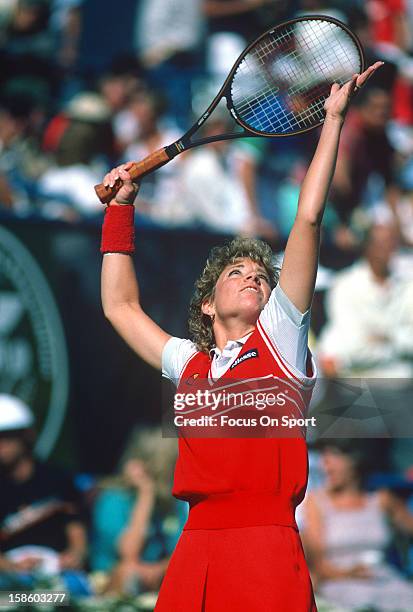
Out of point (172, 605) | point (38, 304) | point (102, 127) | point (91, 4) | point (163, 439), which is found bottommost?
point (172, 605)

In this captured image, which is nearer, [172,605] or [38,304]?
[172,605]

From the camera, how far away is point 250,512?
3.20 m

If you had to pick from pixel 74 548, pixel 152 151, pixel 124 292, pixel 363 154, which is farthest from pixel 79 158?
pixel 124 292

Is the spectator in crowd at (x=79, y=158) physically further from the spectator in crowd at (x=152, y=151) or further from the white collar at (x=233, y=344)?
the white collar at (x=233, y=344)

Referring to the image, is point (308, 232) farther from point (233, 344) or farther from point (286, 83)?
point (286, 83)

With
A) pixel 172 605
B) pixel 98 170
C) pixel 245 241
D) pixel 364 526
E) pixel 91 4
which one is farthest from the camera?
pixel 91 4

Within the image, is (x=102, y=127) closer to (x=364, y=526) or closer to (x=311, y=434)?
(x=311, y=434)

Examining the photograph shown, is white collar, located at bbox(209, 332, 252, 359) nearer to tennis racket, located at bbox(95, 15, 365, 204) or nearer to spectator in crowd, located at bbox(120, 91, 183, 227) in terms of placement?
tennis racket, located at bbox(95, 15, 365, 204)

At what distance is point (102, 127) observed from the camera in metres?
7.77

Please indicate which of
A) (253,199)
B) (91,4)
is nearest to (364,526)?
(253,199)

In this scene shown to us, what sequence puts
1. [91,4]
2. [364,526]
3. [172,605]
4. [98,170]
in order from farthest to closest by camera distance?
[91,4], [98,170], [364,526], [172,605]

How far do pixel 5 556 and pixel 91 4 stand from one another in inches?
171

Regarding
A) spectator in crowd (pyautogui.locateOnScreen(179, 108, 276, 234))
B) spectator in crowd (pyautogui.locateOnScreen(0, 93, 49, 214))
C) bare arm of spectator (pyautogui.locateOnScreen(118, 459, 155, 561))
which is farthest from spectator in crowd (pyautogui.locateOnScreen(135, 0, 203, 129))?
bare arm of spectator (pyautogui.locateOnScreen(118, 459, 155, 561))

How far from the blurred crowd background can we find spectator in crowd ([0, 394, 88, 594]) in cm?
1
